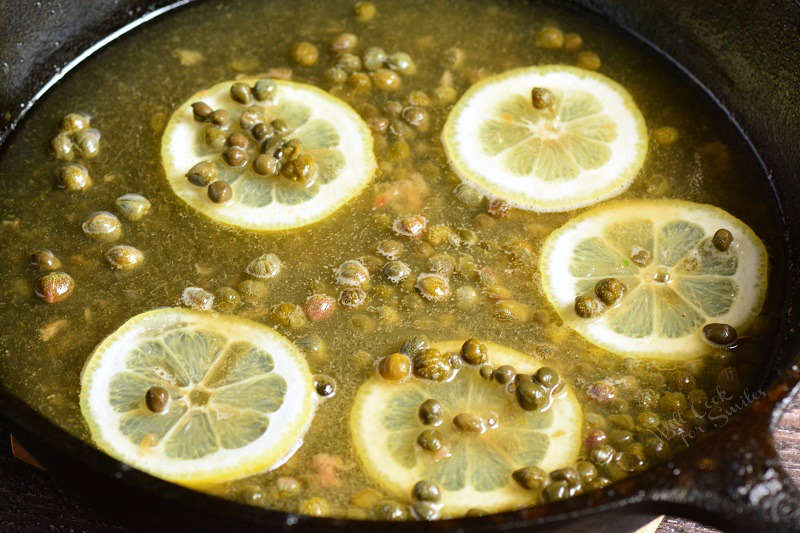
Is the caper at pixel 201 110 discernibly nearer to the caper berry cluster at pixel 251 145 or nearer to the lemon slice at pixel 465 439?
the caper berry cluster at pixel 251 145

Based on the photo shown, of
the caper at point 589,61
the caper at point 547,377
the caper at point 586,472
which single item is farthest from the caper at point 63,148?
the caper at point 586,472

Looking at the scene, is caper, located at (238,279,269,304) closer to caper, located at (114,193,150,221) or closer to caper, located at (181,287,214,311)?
caper, located at (181,287,214,311)

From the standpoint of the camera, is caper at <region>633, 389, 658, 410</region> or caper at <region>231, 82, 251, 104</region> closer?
caper at <region>633, 389, 658, 410</region>

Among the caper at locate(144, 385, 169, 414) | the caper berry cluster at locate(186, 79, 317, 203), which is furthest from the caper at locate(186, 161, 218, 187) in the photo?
the caper at locate(144, 385, 169, 414)

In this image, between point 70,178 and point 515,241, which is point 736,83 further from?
point 70,178

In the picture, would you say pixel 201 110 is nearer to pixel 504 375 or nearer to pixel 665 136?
pixel 504 375

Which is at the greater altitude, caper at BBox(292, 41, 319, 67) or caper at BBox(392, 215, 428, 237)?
caper at BBox(292, 41, 319, 67)

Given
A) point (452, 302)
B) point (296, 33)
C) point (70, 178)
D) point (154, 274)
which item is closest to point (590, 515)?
point (452, 302)
